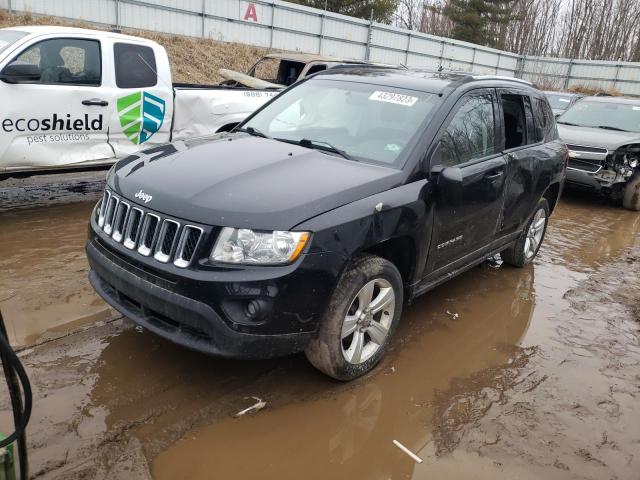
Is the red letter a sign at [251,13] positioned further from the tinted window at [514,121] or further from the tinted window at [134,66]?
the tinted window at [514,121]

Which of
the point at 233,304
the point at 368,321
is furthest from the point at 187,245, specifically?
the point at 368,321

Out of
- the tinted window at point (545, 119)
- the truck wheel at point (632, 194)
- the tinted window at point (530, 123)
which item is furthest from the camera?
the truck wheel at point (632, 194)

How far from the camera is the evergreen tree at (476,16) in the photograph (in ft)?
137

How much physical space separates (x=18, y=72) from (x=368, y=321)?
450 cm

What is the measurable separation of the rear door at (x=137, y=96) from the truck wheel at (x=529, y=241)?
4544mm

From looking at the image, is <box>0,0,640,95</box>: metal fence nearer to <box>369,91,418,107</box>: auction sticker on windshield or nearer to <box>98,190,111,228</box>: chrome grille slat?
<box>98,190,111,228</box>: chrome grille slat

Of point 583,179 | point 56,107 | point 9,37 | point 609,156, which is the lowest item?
point 583,179

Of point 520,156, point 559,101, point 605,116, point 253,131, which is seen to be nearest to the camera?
point 253,131

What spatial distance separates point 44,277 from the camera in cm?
455

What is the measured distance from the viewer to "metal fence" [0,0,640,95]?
707 inches

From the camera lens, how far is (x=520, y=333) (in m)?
4.45

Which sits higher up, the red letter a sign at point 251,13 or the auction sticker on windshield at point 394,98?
the red letter a sign at point 251,13

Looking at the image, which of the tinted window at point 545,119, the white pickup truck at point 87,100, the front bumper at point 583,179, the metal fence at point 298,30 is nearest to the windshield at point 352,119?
the tinted window at point 545,119

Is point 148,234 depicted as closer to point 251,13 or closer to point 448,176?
point 448,176
